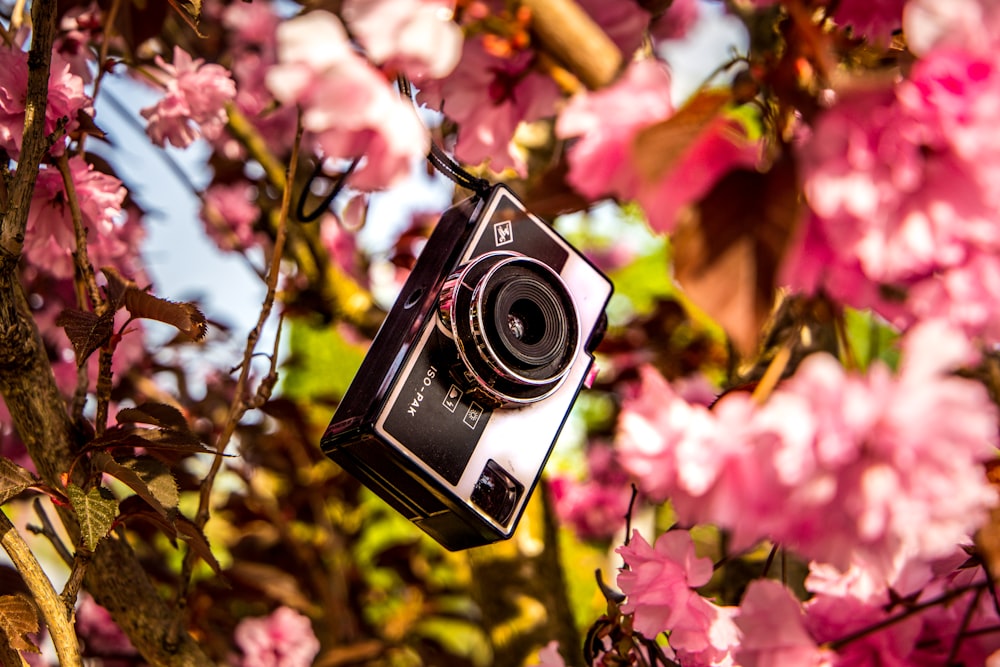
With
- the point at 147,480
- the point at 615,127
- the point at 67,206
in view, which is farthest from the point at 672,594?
the point at 67,206

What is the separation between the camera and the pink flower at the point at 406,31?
43 cm

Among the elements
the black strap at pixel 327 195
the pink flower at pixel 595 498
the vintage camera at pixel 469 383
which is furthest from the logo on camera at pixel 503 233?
the pink flower at pixel 595 498

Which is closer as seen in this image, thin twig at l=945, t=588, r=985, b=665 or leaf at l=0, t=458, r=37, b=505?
thin twig at l=945, t=588, r=985, b=665

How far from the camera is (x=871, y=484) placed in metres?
0.37

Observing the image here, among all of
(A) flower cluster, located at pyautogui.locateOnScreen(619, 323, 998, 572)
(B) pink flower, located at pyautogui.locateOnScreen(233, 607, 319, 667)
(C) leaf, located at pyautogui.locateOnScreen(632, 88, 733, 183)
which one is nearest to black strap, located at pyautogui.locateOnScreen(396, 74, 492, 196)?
(C) leaf, located at pyautogui.locateOnScreen(632, 88, 733, 183)

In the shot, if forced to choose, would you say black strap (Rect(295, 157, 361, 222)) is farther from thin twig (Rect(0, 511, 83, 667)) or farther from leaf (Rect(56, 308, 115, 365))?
thin twig (Rect(0, 511, 83, 667))

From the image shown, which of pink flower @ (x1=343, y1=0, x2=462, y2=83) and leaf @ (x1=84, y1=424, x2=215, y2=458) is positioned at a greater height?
pink flower @ (x1=343, y1=0, x2=462, y2=83)

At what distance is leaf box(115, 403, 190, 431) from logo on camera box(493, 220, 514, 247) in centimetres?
33

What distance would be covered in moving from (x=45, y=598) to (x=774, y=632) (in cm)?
54

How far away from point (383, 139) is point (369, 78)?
0.03 m

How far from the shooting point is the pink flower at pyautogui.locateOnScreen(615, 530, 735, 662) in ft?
1.94

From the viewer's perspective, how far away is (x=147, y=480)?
0.70 m

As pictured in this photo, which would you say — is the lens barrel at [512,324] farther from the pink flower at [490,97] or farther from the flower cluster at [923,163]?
the flower cluster at [923,163]

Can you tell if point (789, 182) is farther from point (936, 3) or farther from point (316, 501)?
point (316, 501)
